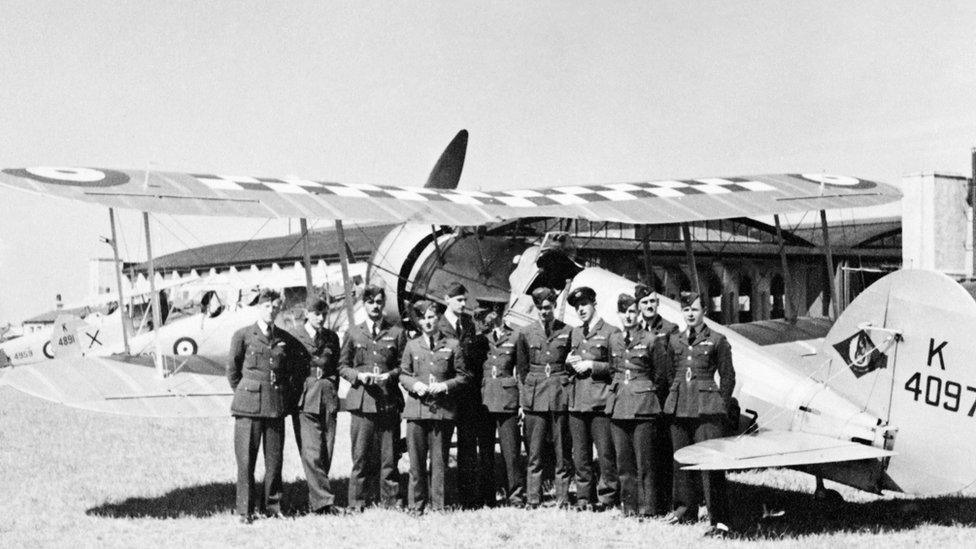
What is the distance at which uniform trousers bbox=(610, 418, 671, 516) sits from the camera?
20.6ft

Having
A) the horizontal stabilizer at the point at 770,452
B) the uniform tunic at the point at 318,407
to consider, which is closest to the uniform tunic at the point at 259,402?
the uniform tunic at the point at 318,407

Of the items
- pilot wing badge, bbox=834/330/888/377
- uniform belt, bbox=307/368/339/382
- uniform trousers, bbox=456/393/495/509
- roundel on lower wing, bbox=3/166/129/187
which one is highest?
roundel on lower wing, bbox=3/166/129/187

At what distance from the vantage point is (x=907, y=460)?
18.3ft

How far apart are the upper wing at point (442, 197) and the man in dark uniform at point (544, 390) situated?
138cm

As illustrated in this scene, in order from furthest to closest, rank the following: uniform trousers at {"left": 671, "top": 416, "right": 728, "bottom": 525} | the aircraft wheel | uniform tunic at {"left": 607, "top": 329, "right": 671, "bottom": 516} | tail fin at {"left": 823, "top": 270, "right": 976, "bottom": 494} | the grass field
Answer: the aircraft wheel, uniform tunic at {"left": 607, "top": 329, "right": 671, "bottom": 516}, uniform trousers at {"left": 671, "top": 416, "right": 728, "bottom": 525}, the grass field, tail fin at {"left": 823, "top": 270, "right": 976, "bottom": 494}

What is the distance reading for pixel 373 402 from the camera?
22.4 ft

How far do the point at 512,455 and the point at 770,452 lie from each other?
2.12 meters

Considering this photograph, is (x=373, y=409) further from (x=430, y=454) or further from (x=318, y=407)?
(x=430, y=454)

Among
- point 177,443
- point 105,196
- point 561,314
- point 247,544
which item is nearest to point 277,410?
point 247,544

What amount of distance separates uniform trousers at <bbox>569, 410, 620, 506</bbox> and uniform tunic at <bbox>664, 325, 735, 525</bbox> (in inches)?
22.5

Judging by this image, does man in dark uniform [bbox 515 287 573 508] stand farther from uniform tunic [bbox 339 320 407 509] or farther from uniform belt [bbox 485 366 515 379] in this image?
uniform tunic [bbox 339 320 407 509]

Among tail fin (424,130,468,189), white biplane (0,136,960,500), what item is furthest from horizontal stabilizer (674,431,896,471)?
tail fin (424,130,468,189)

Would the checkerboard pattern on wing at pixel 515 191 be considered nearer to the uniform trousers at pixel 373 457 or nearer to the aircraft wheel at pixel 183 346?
the uniform trousers at pixel 373 457

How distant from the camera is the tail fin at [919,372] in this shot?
17.5 ft
